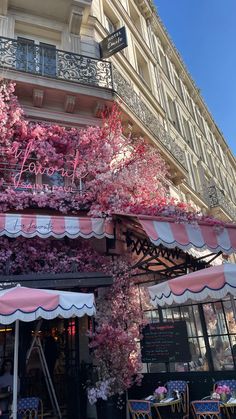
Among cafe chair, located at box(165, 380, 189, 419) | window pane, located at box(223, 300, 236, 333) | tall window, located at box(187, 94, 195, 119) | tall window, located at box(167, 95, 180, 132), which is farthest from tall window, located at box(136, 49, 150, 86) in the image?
cafe chair, located at box(165, 380, 189, 419)

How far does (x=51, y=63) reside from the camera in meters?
9.94

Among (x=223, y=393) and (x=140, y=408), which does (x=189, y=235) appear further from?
(x=140, y=408)

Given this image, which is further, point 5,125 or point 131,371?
point 5,125

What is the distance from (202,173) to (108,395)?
17.6m

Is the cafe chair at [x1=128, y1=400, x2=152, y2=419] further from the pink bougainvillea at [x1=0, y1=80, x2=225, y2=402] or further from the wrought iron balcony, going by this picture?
the wrought iron balcony

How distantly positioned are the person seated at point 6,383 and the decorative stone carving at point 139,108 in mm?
8413

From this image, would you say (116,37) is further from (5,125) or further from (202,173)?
(202,173)

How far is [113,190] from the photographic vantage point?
8.69 m

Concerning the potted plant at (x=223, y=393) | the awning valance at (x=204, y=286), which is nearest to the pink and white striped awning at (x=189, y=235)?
the awning valance at (x=204, y=286)

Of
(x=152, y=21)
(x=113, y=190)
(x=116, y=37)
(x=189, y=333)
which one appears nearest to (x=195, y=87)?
(x=152, y=21)

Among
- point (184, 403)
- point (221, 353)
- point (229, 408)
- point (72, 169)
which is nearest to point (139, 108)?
point (72, 169)

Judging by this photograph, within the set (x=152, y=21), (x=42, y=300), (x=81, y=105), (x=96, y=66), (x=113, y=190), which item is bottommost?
(x=42, y=300)

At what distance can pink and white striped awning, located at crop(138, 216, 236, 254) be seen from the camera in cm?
667

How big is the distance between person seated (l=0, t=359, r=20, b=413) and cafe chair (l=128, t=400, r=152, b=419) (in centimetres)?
255
